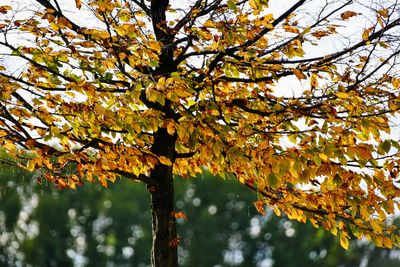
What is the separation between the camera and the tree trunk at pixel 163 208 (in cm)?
905

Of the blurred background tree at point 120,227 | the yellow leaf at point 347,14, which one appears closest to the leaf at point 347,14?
the yellow leaf at point 347,14

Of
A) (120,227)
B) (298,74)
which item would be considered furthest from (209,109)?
(120,227)

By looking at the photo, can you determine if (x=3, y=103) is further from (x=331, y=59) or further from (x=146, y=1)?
(x=331, y=59)

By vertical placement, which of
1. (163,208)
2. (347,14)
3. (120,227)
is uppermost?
(347,14)

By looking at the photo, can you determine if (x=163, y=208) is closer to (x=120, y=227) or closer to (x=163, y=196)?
(x=163, y=196)

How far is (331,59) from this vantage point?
26.6 feet

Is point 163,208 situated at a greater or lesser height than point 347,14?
lesser

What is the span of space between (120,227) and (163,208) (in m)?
25.6

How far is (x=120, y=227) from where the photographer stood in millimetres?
34094

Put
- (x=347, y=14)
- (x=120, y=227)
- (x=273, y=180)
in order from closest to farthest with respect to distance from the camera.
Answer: (x=273, y=180)
(x=347, y=14)
(x=120, y=227)

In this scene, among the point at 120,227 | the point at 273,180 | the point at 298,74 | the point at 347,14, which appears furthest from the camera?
the point at 120,227

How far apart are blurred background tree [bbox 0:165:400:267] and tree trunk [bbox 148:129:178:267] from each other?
973 inches

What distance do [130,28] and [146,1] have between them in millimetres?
2142

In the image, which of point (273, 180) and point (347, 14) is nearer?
point (273, 180)
